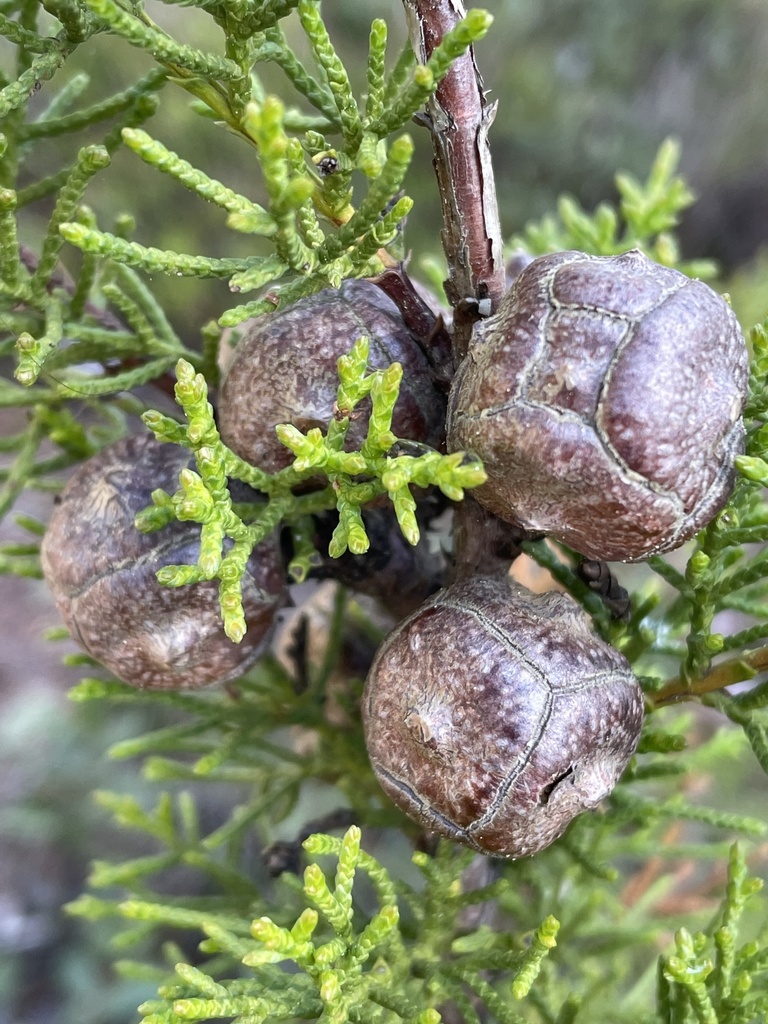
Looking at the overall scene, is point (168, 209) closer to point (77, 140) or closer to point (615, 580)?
point (77, 140)

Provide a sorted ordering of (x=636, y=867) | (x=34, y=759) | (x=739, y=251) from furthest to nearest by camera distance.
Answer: (x=739, y=251) < (x=34, y=759) < (x=636, y=867)

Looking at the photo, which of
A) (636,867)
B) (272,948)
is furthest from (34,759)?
(272,948)

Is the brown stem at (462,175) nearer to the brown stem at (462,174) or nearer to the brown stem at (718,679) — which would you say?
the brown stem at (462,174)

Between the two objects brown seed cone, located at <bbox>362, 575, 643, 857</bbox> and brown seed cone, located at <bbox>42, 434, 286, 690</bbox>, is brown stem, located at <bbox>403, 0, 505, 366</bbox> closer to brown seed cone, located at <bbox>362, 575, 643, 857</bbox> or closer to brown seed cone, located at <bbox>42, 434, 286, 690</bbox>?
brown seed cone, located at <bbox>362, 575, 643, 857</bbox>

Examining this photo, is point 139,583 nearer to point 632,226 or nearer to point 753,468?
point 753,468

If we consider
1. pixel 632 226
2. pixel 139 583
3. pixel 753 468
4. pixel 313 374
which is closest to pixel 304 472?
pixel 313 374

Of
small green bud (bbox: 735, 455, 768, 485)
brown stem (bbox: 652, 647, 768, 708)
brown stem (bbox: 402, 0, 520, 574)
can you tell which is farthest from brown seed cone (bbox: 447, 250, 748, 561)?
brown stem (bbox: 652, 647, 768, 708)
